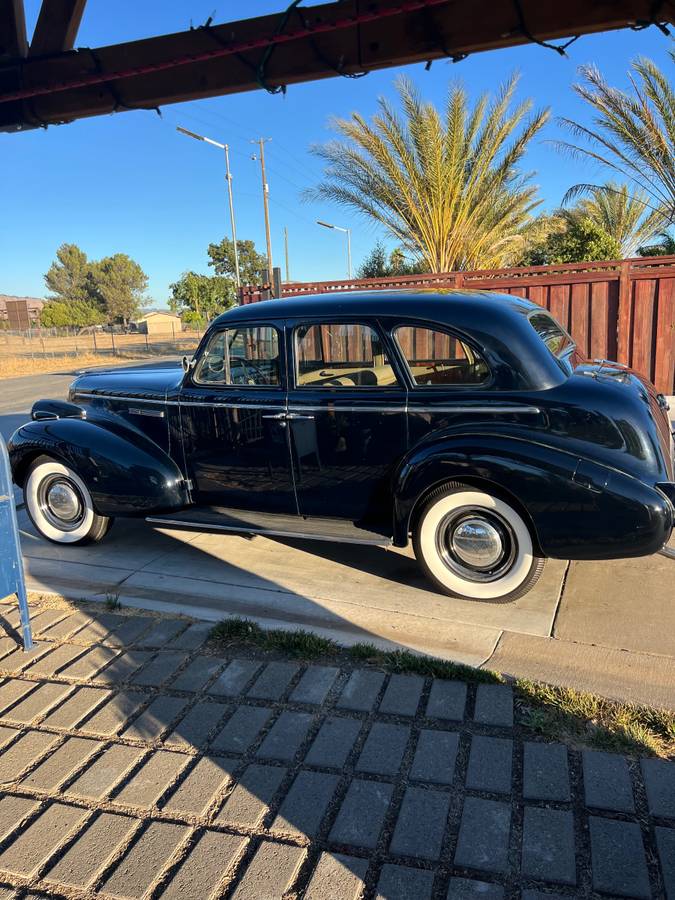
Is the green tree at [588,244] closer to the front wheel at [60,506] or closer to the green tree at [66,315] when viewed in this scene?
the front wheel at [60,506]

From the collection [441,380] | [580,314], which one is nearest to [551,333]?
[441,380]

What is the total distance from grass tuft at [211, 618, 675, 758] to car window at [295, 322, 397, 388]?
168cm

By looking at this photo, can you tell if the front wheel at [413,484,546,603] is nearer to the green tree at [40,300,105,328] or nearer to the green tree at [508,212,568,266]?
the green tree at [508,212,568,266]

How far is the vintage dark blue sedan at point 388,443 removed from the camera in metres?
3.48

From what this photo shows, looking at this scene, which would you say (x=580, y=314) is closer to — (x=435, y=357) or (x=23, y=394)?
(x=435, y=357)

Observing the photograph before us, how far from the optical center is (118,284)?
266ft

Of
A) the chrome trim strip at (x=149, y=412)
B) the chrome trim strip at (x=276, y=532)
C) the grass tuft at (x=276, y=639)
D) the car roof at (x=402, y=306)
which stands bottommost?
the grass tuft at (x=276, y=639)

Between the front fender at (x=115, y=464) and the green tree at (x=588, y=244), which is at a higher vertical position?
the green tree at (x=588, y=244)

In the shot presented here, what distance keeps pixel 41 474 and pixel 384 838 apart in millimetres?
4020

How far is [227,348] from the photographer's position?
4.59 metres

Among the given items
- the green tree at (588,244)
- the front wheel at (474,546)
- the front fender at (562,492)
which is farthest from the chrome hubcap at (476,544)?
the green tree at (588,244)

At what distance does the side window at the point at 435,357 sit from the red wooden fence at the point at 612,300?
6.14 meters

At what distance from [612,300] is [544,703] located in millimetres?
8388

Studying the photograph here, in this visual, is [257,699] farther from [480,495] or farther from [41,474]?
[41,474]
